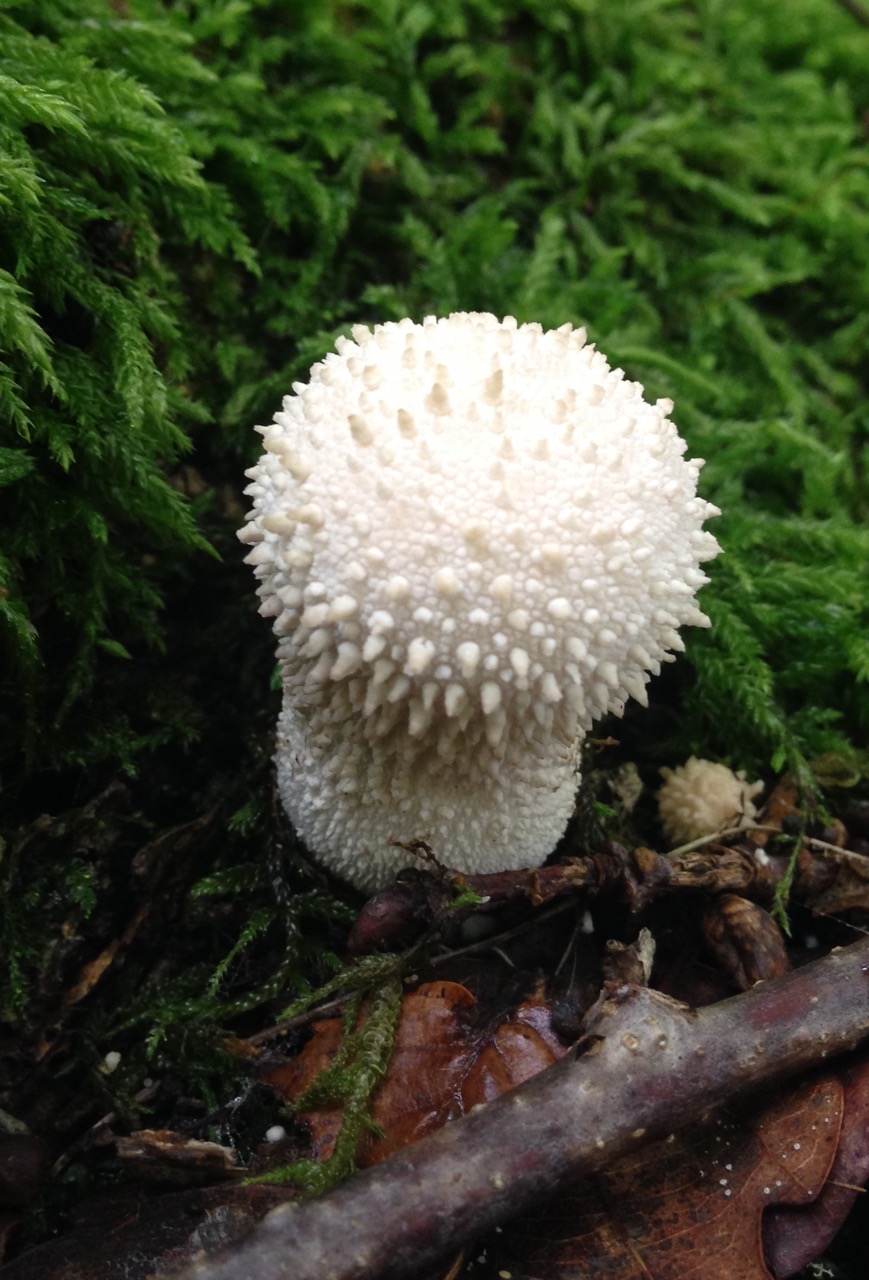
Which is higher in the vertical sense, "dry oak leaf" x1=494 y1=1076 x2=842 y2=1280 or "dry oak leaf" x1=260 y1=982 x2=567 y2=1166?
"dry oak leaf" x1=494 y1=1076 x2=842 y2=1280

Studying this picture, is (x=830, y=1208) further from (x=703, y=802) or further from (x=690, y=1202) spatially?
(x=703, y=802)

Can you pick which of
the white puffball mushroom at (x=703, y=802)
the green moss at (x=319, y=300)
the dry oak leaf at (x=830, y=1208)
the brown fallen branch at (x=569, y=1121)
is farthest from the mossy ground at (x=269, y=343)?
the dry oak leaf at (x=830, y=1208)

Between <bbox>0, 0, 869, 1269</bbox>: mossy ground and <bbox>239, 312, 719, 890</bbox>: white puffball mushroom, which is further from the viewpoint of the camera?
<bbox>0, 0, 869, 1269</bbox>: mossy ground

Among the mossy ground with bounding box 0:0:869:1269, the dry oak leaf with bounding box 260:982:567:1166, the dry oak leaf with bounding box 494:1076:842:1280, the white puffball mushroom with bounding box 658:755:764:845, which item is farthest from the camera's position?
the white puffball mushroom with bounding box 658:755:764:845

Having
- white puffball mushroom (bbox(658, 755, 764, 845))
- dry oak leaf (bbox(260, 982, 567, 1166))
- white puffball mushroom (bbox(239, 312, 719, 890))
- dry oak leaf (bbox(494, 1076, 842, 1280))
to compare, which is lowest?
dry oak leaf (bbox(260, 982, 567, 1166))

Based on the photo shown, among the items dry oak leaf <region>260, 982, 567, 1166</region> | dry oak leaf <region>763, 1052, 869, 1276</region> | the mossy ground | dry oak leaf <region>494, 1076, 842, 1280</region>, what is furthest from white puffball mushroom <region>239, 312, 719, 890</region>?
dry oak leaf <region>763, 1052, 869, 1276</region>

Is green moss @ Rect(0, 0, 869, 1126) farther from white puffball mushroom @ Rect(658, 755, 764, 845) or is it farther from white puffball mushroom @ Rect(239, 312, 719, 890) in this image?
white puffball mushroom @ Rect(239, 312, 719, 890)

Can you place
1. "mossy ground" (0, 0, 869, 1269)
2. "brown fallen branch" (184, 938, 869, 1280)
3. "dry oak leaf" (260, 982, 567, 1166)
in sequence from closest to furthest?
"brown fallen branch" (184, 938, 869, 1280), "dry oak leaf" (260, 982, 567, 1166), "mossy ground" (0, 0, 869, 1269)

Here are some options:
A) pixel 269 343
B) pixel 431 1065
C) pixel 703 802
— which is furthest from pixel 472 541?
pixel 269 343
